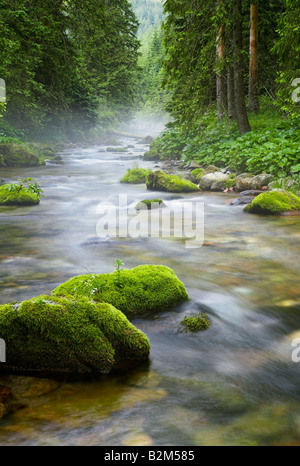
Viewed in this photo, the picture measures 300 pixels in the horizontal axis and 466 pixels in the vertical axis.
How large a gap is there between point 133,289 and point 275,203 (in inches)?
270

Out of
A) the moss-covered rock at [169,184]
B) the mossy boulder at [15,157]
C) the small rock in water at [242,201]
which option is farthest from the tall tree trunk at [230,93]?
the mossy boulder at [15,157]

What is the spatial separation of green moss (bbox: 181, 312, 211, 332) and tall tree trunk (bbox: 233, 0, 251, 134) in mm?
12691

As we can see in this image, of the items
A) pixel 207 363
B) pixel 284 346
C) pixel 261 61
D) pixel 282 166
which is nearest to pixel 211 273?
pixel 284 346

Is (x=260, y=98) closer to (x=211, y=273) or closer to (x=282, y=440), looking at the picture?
(x=211, y=273)

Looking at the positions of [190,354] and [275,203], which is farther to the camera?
[275,203]

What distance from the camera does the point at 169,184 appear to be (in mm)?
14477

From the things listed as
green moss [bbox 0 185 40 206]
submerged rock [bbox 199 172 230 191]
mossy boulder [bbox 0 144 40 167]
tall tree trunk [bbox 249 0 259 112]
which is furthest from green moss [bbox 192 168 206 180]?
mossy boulder [bbox 0 144 40 167]

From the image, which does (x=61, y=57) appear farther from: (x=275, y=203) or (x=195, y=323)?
(x=195, y=323)

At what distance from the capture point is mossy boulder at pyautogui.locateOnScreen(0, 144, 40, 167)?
21531mm

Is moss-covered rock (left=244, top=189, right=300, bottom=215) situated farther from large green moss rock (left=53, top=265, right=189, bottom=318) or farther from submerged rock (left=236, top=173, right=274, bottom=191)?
large green moss rock (left=53, top=265, right=189, bottom=318)

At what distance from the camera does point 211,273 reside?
20.2 ft

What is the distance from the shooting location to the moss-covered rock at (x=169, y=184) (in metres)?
14.3

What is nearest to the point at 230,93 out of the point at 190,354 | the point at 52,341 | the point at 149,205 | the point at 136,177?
the point at 136,177

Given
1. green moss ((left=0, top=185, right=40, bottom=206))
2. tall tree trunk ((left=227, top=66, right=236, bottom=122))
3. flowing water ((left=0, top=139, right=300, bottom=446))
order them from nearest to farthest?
flowing water ((left=0, top=139, right=300, bottom=446)) < green moss ((left=0, top=185, right=40, bottom=206)) < tall tree trunk ((left=227, top=66, right=236, bottom=122))
